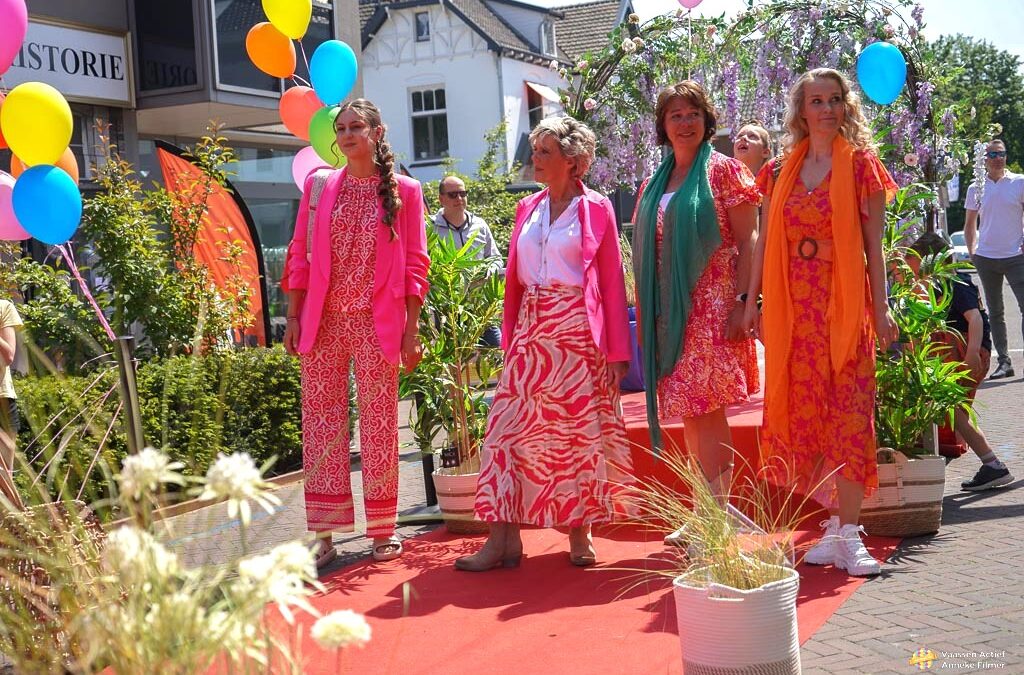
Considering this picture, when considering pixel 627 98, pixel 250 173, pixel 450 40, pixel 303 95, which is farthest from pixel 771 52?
pixel 450 40

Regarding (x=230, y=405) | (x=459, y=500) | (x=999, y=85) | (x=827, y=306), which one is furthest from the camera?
(x=999, y=85)

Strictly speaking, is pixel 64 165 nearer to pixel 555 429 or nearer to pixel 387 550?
pixel 387 550

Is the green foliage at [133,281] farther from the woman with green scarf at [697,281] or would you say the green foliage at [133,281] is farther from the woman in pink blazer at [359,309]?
the woman with green scarf at [697,281]

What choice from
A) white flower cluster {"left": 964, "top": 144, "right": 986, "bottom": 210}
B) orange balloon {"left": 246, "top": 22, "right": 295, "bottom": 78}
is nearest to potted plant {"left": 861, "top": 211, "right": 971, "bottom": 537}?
orange balloon {"left": 246, "top": 22, "right": 295, "bottom": 78}

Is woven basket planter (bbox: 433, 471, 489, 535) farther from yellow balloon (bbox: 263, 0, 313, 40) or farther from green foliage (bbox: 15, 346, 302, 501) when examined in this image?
yellow balloon (bbox: 263, 0, 313, 40)

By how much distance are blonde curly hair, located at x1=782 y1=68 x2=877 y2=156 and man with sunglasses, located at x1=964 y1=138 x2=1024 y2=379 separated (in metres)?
6.94

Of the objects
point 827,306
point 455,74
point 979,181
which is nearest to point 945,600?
point 827,306

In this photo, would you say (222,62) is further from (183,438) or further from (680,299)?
(680,299)

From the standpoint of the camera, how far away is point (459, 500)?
20.8 feet

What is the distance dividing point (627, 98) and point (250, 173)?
8974mm

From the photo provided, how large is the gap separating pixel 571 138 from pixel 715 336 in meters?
1.10

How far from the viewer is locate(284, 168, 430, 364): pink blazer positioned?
5.70 m

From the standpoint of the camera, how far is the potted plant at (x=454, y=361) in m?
6.47

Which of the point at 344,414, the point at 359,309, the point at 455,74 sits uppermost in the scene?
the point at 455,74
